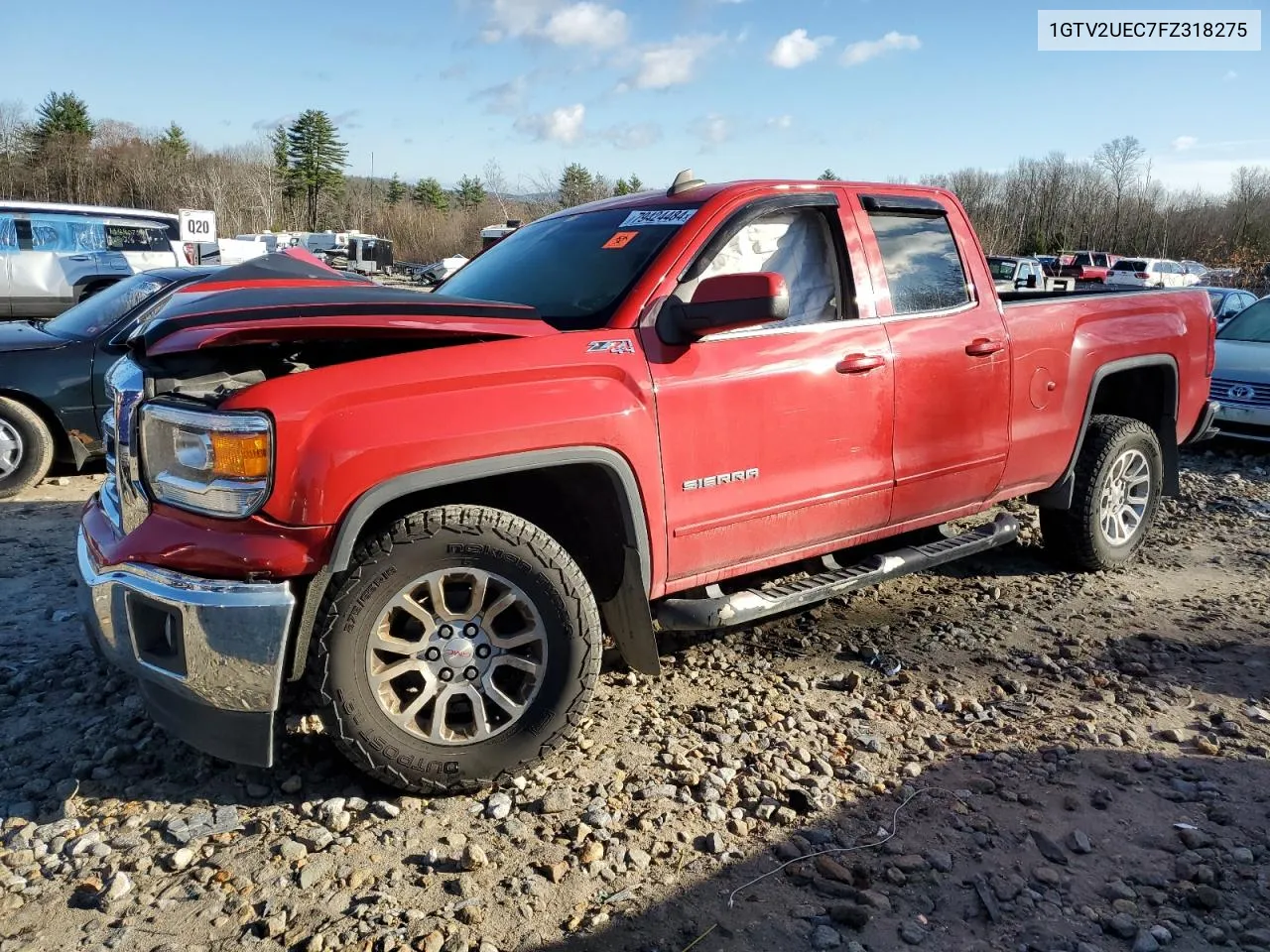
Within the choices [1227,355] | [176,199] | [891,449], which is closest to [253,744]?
[891,449]

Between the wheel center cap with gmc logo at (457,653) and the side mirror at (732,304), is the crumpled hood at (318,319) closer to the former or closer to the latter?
the side mirror at (732,304)

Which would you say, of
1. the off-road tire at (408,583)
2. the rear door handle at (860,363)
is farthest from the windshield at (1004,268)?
the off-road tire at (408,583)

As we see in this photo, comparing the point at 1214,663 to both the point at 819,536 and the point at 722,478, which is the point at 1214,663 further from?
the point at 722,478

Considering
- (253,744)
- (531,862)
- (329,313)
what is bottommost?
(531,862)

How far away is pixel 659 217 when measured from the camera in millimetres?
3631

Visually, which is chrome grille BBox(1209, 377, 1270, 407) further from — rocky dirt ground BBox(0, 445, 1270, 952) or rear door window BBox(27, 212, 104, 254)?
rear door window BBox(27, 212, 104, 254)

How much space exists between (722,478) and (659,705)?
0.97 metres

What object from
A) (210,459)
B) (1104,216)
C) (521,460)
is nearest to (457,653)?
(521,460)

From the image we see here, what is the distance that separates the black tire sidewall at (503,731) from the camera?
269 centimetres

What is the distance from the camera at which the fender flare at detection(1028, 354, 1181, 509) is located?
189 inches

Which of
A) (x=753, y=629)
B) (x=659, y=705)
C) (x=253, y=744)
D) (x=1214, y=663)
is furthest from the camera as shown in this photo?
(x=753, y=629)

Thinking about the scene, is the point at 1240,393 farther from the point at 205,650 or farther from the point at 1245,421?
the point at 205,650

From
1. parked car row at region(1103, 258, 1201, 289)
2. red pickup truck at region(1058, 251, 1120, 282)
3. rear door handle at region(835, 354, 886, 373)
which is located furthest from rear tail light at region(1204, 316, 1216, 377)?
red pickup truck at region(1058, 251, 1120, 282)

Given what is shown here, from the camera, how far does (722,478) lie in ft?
10.8
